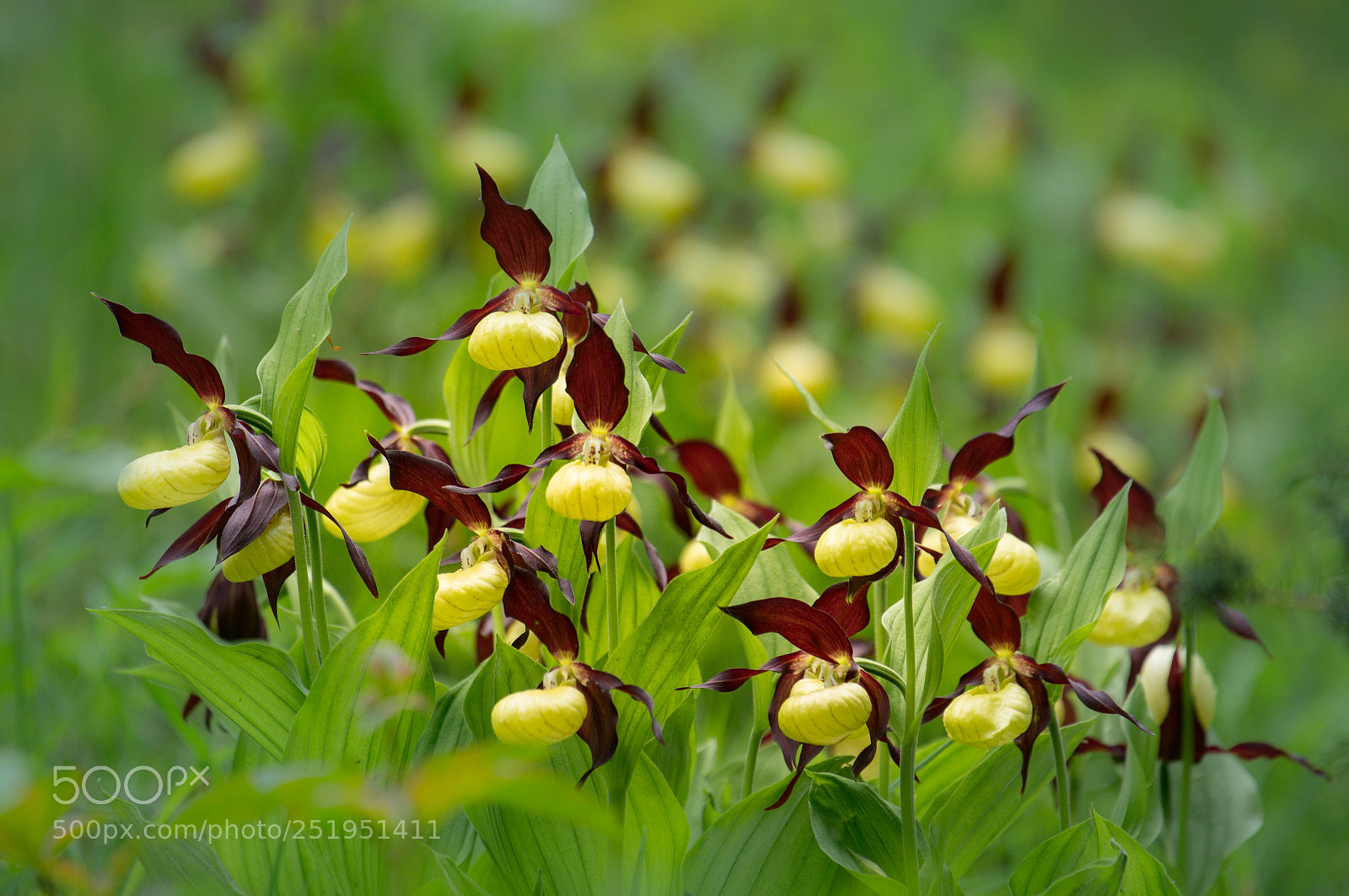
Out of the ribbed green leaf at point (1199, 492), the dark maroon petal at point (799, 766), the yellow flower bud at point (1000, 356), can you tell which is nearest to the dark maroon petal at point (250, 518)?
the dark maroon petal at point (799, 766)

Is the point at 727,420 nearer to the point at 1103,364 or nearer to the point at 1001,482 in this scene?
the point at 1001,482

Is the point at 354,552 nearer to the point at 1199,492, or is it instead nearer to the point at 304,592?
the point at 304,592

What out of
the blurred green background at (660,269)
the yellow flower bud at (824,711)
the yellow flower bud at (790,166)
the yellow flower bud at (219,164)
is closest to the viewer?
the yellow flower bud at (824,711)

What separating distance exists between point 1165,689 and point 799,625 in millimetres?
414

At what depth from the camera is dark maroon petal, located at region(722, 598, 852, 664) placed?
2.37ft

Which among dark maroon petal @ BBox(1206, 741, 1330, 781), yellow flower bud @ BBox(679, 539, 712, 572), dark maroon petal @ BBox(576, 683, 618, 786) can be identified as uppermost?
dark maroon petal @ BBox(576, 683, 618, 786)

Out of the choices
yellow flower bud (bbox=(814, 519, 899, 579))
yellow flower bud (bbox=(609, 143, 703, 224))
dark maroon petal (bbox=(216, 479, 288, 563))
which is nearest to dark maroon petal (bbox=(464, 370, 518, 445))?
dark maroon petal (bbox=(216, 479, 288, 563))

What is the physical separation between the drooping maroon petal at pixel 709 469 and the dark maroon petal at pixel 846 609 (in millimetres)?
238

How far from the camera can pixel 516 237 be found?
2.54 feet

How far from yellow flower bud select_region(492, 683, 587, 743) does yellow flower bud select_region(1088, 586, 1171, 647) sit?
456 mm

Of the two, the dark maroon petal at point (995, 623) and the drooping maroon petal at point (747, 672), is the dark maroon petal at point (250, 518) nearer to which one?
the drooping maroon petal at point (747, 672)

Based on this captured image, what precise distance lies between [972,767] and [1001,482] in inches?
11.1

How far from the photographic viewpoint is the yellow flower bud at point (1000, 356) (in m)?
2.20

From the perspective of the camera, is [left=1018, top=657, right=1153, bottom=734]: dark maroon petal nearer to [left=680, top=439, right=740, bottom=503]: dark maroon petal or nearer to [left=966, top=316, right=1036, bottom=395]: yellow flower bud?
[left=680, top=439, right=740, bottom=503]: dark maroon petal
